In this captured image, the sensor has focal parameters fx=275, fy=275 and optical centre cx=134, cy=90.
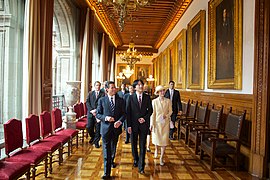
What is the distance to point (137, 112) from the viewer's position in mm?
5141

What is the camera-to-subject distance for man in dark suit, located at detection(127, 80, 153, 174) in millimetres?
5105

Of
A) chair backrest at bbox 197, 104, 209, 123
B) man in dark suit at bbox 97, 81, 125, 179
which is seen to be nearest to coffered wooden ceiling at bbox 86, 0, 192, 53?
man in dark suit at bbox 97, 81, 125, 179

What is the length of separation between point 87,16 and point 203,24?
4833mm

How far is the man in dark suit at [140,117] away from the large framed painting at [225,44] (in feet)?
7.13

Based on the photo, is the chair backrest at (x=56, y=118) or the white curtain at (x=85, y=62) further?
the white curtain at (x=85, y=62)

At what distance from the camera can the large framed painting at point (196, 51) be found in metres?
8.93

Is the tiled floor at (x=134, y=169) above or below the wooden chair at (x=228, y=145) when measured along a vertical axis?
below

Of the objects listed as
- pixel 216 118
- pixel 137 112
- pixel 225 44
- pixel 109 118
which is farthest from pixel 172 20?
pixel 109 118

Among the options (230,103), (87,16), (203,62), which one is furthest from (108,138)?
(87,16)

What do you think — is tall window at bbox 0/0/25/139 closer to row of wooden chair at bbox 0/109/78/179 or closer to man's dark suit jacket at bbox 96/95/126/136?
row of wooden chair at bbox 0/109/78/179

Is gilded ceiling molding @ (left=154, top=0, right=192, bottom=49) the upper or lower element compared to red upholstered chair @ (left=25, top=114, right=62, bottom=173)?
upper

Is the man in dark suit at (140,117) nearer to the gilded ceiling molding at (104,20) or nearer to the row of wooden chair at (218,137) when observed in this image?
the row of wooden chair at (218,137)

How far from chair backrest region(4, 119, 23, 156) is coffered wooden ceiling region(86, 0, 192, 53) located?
12.2ft

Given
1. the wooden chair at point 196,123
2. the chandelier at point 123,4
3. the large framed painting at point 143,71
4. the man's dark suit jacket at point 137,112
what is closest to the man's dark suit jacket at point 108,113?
the man's dark suit jacket at point 137,112
